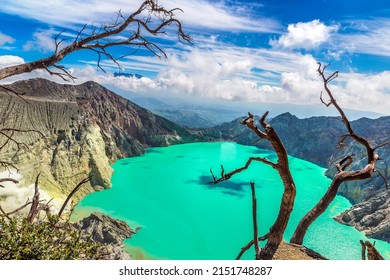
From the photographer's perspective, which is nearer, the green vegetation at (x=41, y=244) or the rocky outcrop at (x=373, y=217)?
the green vegetation at (x=41, y=244)

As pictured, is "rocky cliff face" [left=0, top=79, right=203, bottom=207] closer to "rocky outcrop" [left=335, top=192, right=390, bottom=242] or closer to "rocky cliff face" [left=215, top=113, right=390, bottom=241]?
"rocky outcrop" [left=335, top=192, right=390, bottom=242]

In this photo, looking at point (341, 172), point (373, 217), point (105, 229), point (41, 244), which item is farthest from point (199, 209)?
point (41, 244)

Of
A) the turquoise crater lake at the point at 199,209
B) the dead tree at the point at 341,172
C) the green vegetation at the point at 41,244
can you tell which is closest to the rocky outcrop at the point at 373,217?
the turquoise crater lake at the point at 199,209

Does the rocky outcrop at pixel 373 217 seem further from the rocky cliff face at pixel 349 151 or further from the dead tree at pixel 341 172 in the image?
the dead tree at pixel 341 172

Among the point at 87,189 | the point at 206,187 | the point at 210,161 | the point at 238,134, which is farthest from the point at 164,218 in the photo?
the point at 238,134

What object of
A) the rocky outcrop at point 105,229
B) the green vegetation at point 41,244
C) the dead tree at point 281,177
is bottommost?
the rocky outcrop at point 105,229
